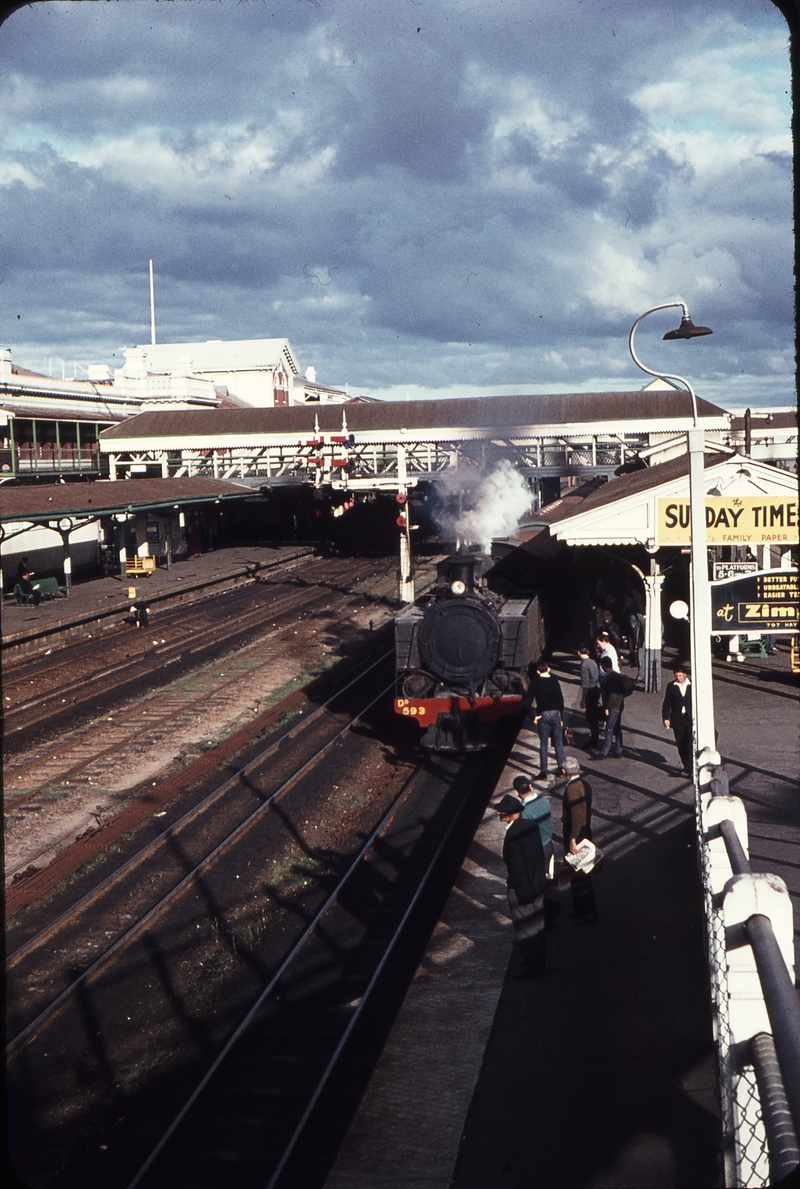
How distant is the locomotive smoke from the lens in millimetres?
23844

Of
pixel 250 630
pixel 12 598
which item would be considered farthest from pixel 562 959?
pixel 12 598

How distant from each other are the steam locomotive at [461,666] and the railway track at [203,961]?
81 centimetres

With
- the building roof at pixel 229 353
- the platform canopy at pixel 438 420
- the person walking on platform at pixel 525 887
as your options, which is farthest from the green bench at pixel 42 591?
the building roof at pixel 229 353

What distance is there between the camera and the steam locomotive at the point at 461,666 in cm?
1481

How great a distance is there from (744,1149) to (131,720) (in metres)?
16.0

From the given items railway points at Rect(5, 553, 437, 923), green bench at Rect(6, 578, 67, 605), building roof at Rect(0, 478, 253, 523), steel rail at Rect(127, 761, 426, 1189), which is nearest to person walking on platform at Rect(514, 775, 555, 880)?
steel rail at Rect(127, 761, 426, 1189)

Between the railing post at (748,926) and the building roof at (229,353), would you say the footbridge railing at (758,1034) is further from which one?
the building roof at (229,353)

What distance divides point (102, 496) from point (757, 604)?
86.4 ft

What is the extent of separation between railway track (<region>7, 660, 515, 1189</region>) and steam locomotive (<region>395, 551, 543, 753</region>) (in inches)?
31.8

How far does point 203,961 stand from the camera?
9.15m

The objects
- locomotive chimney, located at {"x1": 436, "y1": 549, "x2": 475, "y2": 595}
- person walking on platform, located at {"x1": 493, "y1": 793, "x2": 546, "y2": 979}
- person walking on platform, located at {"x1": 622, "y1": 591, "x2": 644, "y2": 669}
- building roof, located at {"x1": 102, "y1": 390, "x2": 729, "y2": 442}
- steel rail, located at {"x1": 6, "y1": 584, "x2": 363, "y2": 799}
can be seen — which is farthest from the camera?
building roof, located at {"x1": 102, "y1": 390, "x2": 729, "y2": 442}

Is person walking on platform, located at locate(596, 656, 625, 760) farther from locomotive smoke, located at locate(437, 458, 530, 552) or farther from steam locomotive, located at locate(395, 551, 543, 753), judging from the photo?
locomotive smoke, located at locate(437, 458, 530, 552)

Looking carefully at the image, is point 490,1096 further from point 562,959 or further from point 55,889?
point 55,889

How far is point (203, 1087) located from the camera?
6.97 meters
